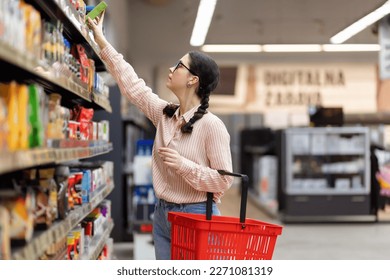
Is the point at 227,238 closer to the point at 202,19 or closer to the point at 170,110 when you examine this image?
the point at 170,110

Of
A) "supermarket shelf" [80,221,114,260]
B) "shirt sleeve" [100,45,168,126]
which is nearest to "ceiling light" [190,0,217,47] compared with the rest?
"supermarket shelf" [80,221,114,260]

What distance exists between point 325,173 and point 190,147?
675 centimetres

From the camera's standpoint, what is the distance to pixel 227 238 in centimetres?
252

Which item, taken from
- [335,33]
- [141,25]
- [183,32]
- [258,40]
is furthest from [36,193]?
[258,40]

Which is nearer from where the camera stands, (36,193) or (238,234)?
(36,193)

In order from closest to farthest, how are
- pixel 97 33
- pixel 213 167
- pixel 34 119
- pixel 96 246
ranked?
pixel 34 119 → pixel 213 167 → pixel 97 33 → pixel 96 246

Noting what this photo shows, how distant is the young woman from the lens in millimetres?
2895

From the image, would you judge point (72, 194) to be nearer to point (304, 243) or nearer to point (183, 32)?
point (304, 243)

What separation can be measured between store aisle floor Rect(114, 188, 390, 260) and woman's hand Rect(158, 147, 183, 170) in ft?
10.4

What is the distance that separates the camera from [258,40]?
15133 millimetres

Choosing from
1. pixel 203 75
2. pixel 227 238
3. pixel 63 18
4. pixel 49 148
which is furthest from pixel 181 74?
pixel 49 148

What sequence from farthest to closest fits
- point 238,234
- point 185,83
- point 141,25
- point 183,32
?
point 183,32, point 141,25, point 185,83, point 238,234

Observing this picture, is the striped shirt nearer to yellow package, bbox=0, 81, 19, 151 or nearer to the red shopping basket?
the red shopping basket
